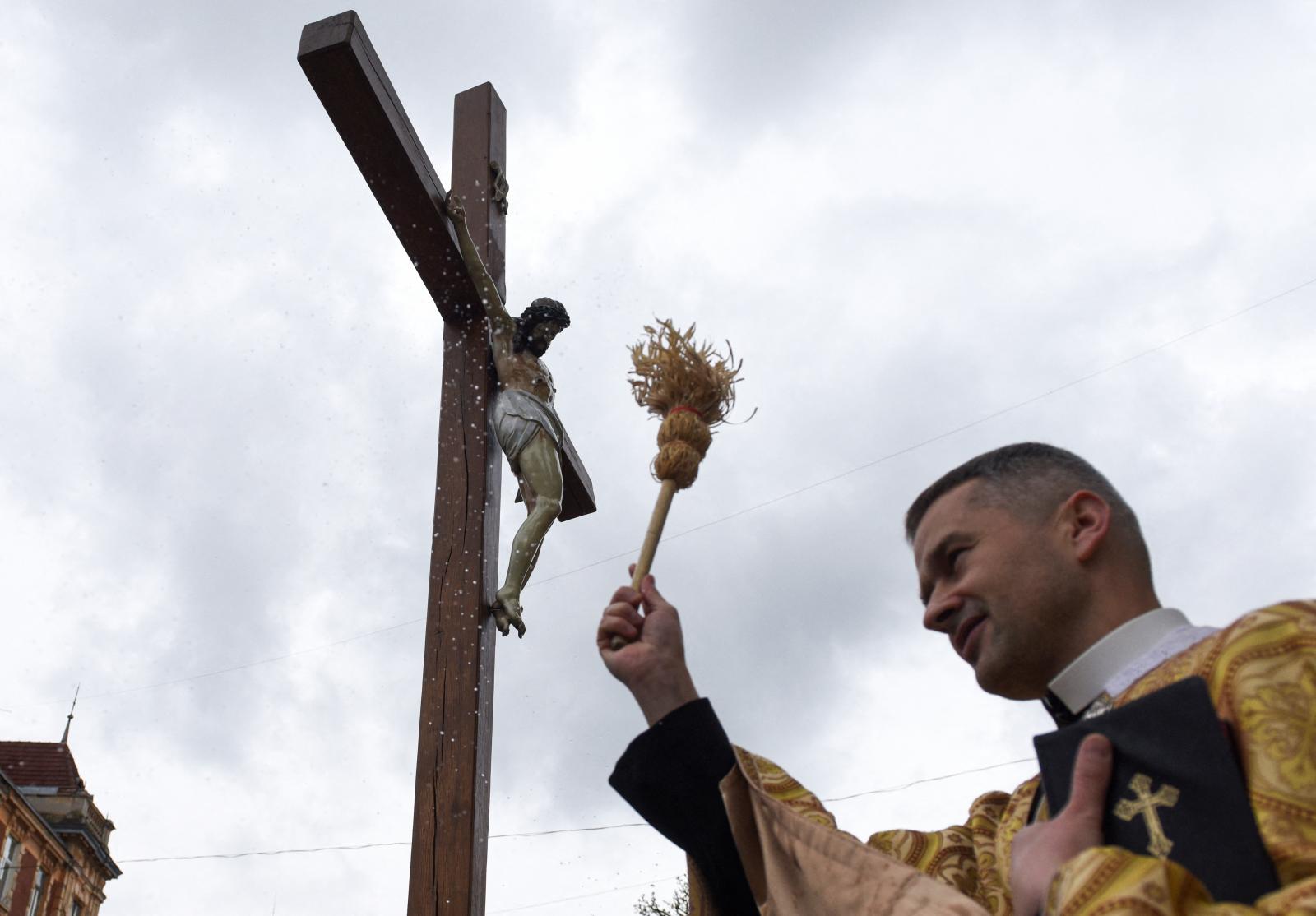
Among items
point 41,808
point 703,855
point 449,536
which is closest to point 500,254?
point 449,536

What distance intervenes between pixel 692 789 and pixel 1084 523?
2.10 ft

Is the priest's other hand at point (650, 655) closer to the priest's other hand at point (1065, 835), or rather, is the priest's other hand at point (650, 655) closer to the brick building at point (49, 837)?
the priest's other hand at point (1065, 835)

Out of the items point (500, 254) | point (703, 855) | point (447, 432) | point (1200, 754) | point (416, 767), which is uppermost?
point (500, 254)

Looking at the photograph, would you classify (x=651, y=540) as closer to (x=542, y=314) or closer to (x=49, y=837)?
(x=542, y=314)

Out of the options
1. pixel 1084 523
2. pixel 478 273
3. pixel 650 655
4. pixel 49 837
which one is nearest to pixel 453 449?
pixel 478 273

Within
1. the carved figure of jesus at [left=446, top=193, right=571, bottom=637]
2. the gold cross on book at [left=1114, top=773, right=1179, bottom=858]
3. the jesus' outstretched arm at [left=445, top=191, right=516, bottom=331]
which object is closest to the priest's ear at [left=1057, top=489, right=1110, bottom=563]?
the gold cross on book at [left=1114, top=773, right=1179, bottom=858]

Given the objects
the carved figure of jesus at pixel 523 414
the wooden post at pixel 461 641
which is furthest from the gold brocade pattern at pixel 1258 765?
the carved figure of jesus at pixel 523 414

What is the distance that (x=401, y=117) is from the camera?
3.70 m

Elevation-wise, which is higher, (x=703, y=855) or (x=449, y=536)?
(x=449, y=536)

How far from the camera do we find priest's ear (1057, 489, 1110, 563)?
1.61 m

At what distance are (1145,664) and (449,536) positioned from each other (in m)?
2.21

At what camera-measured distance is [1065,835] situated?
4.19 ft

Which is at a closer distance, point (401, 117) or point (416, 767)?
point (416, 767)

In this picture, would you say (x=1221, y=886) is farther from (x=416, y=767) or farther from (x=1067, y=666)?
(x=416, y=767)
